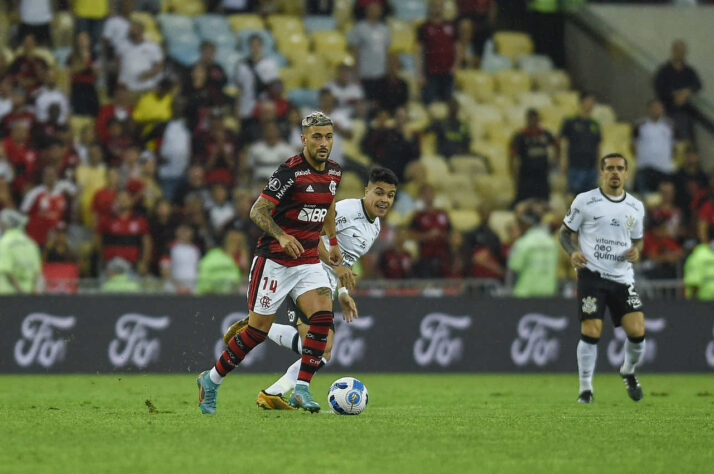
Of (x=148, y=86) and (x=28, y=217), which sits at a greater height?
(x=148, y=86)

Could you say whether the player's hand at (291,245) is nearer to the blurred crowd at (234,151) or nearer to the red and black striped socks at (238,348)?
the red and black striped socks at (238,348)

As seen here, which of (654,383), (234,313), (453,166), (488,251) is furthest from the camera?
(453,166)

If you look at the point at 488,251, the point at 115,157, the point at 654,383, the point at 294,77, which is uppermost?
the point at 294,77

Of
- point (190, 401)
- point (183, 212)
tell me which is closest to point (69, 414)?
point (190, 401)

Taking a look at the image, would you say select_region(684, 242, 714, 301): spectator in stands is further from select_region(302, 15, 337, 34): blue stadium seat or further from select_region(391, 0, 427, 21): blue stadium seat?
select_region(302, 15, 337, 34): blue stadium seat

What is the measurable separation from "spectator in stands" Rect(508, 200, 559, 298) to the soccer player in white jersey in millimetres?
7414

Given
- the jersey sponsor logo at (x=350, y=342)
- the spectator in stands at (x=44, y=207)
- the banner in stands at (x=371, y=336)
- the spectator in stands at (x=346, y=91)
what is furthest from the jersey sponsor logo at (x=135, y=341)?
the spectator in stands at (x=346, y=91)

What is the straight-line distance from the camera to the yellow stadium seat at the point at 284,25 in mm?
24812

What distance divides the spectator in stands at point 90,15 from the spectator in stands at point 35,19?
56 centimetres

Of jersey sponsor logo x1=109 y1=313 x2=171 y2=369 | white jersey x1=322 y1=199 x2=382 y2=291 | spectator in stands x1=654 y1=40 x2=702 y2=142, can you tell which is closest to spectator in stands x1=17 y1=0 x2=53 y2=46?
jersey sponsor logo x1=109 y1=313 x2=171 y2=369

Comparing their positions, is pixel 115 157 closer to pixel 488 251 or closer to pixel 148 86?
pixel 148 86

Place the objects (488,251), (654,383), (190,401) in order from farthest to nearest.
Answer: (488,251), (654,383), (190,401)

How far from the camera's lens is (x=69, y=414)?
11.0 meters

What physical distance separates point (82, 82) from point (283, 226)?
11.7 m
